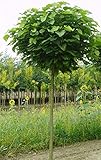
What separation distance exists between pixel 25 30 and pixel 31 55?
0.32 metres

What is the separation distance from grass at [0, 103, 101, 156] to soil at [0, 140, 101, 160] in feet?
0.74

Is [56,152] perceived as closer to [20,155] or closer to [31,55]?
[20,155]

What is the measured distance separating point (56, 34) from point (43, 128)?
351 cm

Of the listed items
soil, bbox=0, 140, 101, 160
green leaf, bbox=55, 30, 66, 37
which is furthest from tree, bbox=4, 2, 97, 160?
soil, bbox=0, 140, 101, 160

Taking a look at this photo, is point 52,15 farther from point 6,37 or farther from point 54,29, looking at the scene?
point 6,37

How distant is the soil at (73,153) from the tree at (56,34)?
7.46ft

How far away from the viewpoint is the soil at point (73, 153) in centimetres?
573

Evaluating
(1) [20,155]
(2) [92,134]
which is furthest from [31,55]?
(2) [92,134]

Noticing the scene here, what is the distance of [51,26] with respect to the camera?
3.65m

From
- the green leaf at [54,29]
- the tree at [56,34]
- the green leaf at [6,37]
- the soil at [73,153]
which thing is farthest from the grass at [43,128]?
the green leaf at [54,29]

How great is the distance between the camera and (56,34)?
143 inches

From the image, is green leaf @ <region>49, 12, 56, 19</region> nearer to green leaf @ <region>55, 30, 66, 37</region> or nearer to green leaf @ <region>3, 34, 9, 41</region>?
green leaf @ <region>55, 30, 66, 37</region>

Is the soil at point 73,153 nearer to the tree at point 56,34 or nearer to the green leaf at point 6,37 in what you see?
the tree at point 56,34

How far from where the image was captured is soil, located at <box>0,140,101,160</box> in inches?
226
